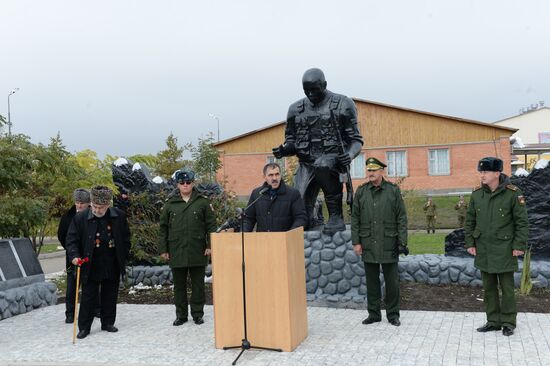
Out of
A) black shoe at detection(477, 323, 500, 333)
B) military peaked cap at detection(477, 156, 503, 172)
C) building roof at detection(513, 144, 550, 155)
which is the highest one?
building roof at detection(513, 144, 550, 155)

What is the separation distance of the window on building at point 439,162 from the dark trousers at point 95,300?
2802 cm

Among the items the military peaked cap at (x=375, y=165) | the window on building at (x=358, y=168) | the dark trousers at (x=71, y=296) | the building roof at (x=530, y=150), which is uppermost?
the building roof at (x=530, y=150)

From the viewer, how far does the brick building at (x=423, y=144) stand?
31453 mm

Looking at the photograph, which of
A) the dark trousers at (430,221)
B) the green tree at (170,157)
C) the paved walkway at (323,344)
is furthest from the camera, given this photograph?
the green tree at (170,157)

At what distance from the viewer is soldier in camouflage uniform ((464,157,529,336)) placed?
6.02 meters

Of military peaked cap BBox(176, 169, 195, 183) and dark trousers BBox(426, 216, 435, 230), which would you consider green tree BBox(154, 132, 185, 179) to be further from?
military peaked cap BBox(176, 169, 195, 183)

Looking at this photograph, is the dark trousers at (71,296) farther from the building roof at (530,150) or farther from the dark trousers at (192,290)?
the building roof at (530,150)

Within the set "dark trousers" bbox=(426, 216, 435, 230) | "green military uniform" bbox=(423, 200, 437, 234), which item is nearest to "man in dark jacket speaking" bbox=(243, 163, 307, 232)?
"green military uniform" bbox=(423, 200, 437, 234)

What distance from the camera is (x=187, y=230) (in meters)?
6.81

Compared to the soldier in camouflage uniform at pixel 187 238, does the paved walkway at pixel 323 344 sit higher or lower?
lower

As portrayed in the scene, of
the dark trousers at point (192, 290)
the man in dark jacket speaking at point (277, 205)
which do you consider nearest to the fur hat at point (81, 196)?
the dark trousers at point (192, 290)

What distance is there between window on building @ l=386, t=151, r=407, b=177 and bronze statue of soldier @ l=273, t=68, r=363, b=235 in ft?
85.5

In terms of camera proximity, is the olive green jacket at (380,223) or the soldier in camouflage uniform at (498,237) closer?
the soldier in camouflage uniform at (498,237)

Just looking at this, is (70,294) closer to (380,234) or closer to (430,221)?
(380,234)
